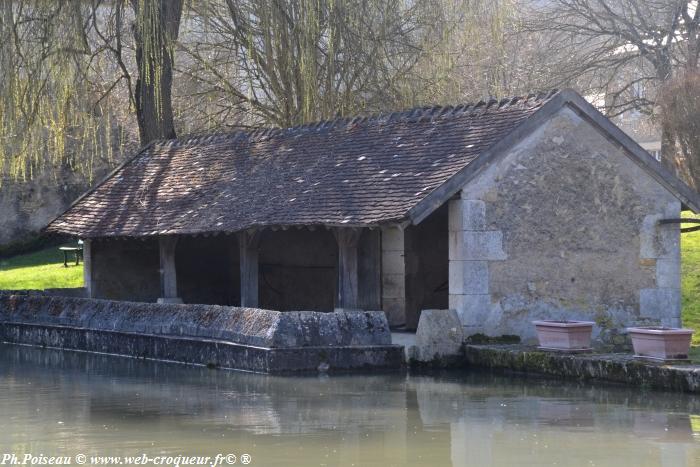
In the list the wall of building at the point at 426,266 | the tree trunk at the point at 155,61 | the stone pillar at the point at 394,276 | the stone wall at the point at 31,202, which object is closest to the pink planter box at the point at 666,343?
the wall of building at the point at 426,266

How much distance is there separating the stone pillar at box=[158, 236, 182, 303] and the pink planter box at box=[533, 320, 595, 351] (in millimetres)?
6683

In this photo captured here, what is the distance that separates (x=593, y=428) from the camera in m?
10.5

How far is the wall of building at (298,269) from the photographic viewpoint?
64.8ft

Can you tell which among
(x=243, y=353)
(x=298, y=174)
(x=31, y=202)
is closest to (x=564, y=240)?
(x=298, y=174)

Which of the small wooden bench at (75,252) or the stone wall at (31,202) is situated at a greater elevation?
the stone wall at (31,202)

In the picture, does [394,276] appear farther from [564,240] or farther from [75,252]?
[75,252]

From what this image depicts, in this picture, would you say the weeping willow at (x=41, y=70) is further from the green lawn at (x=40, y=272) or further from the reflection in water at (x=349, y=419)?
the reflection in water at (x=349, y=419)

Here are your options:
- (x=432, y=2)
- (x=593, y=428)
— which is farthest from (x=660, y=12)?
(x=593, y=428)

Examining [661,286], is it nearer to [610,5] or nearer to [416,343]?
[416,343]

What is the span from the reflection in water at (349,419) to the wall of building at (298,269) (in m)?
5.04

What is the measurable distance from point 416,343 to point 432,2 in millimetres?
7517

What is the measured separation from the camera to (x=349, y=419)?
1112cm

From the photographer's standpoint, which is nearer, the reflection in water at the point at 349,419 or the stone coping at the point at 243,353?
the reflection in water at the point at 349,419

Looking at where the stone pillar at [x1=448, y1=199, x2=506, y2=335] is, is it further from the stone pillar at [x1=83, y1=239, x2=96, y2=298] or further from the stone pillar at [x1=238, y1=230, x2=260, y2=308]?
the stone pillar at [x1=83, y1=239, x2=96, y2=298]
